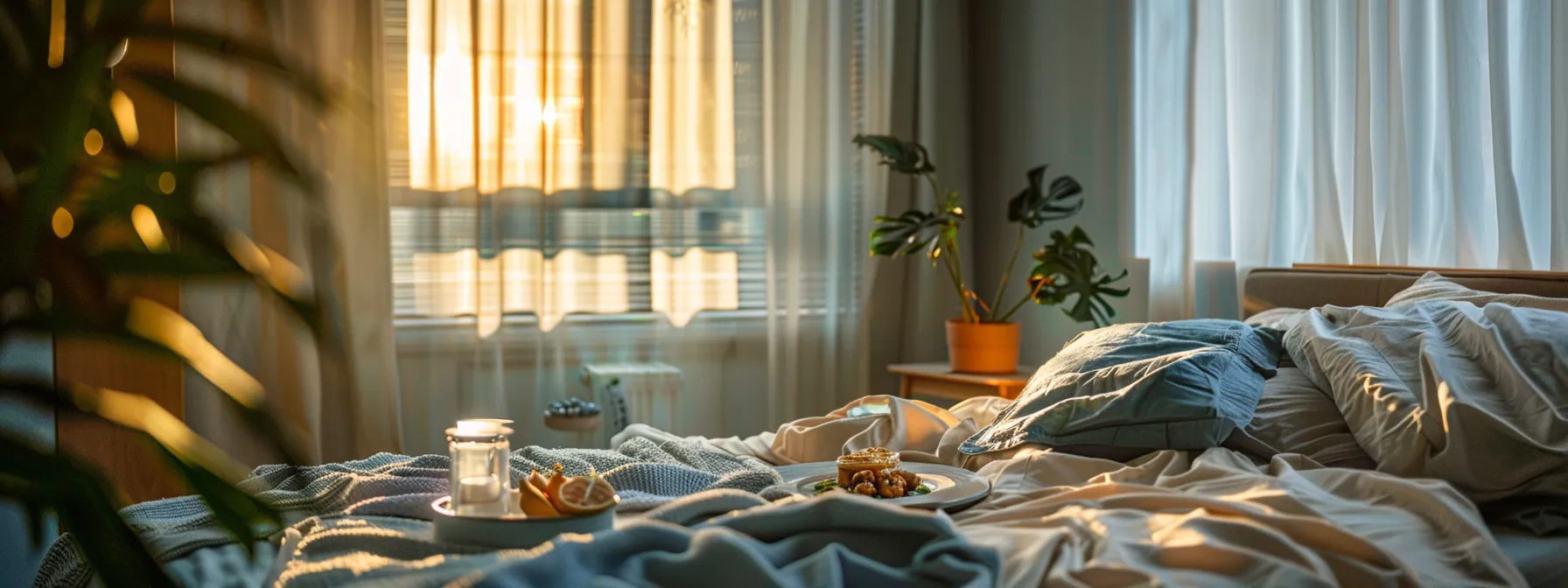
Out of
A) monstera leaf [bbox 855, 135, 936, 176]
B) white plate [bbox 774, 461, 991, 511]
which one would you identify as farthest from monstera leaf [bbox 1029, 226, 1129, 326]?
white plate [bbox 774, 461, 991, 511]

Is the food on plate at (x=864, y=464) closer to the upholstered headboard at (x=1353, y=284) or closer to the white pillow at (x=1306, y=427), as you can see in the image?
the white pillow at (x=1306, y=427)

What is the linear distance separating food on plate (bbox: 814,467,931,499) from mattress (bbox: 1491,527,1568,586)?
29.4 inches

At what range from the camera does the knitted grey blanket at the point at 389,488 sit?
1657 mm

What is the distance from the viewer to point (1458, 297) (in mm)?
2207

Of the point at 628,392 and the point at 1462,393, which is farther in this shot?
the point at 628,392

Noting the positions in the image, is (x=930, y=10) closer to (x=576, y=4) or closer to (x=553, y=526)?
(x=576, y=4)

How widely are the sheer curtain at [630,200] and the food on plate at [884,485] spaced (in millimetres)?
2380

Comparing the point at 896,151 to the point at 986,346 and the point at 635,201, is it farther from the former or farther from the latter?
the point at 635,201

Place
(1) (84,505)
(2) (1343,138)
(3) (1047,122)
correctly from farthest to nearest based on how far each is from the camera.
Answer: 1. (3) (1047,122)
2. (2) (1343,138)
3. (1) (84,505)

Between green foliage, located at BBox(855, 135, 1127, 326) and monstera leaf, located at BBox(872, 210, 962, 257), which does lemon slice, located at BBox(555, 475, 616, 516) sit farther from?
monstera leaf, located at BBox(872, 210, 962, 257)

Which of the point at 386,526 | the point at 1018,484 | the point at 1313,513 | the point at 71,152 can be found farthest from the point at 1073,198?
the point at 71,152

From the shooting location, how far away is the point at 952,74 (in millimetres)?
4473

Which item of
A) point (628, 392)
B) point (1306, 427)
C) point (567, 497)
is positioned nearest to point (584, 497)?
point (567, 497)

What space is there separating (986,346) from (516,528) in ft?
7.93
